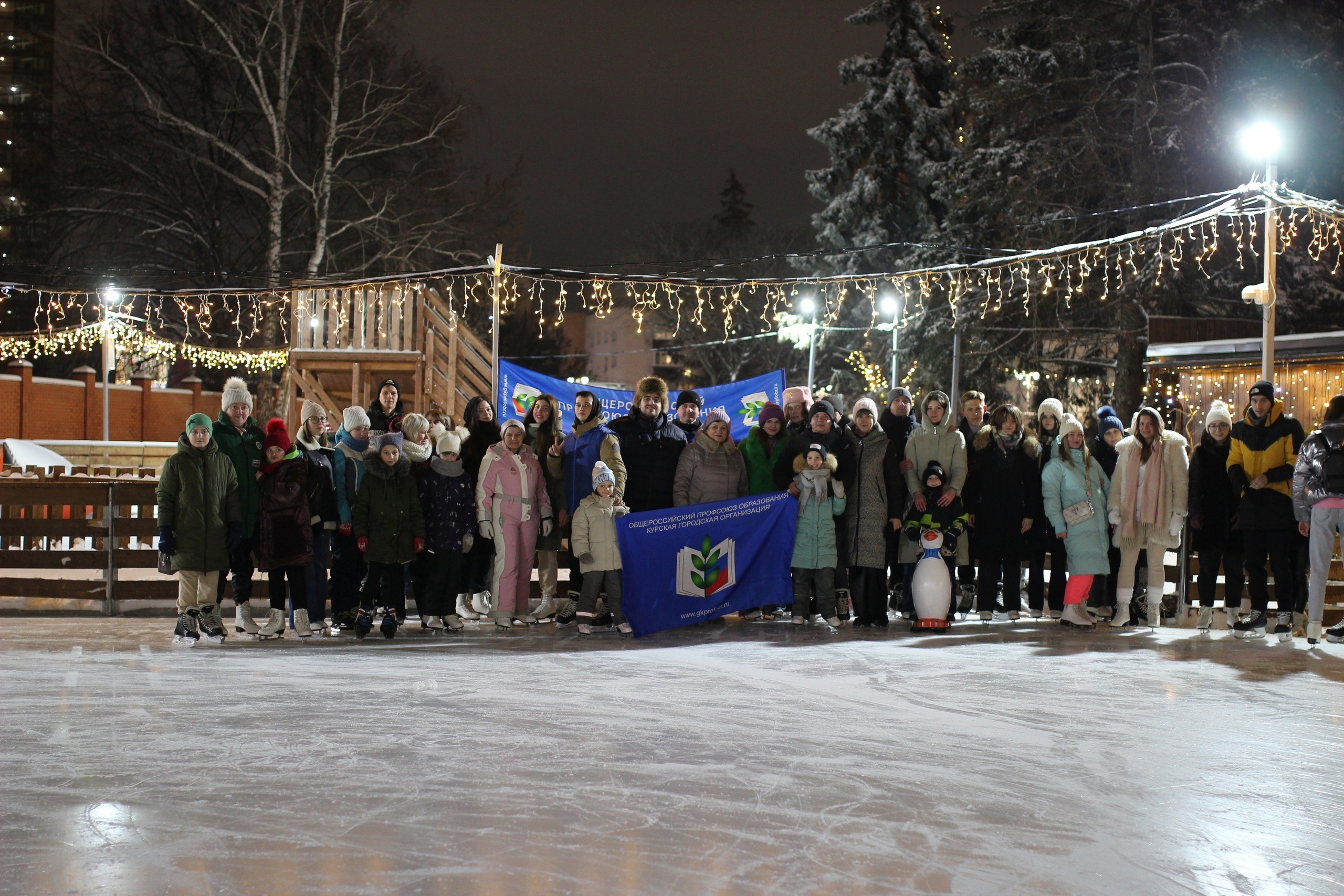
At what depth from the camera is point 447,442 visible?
9375mm

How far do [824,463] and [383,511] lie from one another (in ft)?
11.9

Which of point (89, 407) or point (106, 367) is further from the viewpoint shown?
point (89, 407)

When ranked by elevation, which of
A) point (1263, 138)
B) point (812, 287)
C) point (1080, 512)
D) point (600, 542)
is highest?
point (812, 287)

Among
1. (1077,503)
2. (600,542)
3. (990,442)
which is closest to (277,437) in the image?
(600,542)

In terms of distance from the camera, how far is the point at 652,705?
6547 millimetres

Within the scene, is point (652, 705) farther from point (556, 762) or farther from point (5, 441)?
point (5, 441)

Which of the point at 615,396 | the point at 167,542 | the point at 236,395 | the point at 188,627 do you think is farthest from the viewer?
the point at 615,396

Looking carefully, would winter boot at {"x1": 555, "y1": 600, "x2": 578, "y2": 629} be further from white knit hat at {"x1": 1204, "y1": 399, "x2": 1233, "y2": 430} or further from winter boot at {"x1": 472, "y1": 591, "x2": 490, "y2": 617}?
white knit hat at {"x1": 1204, "y1": 399, "x2": 1233, "y2": 430}

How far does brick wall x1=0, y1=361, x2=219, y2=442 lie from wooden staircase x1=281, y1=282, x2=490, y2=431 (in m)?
13.1

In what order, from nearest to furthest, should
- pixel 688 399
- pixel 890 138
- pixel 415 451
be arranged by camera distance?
pixel 415 451 < pixel 688 399 < pixel 890 138

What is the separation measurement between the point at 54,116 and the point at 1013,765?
28536 millimetres

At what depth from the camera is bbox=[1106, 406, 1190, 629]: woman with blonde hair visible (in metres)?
9.63

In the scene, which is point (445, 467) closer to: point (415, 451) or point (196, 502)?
point (415, 451)

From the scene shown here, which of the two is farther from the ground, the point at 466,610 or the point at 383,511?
the point at 383,511
